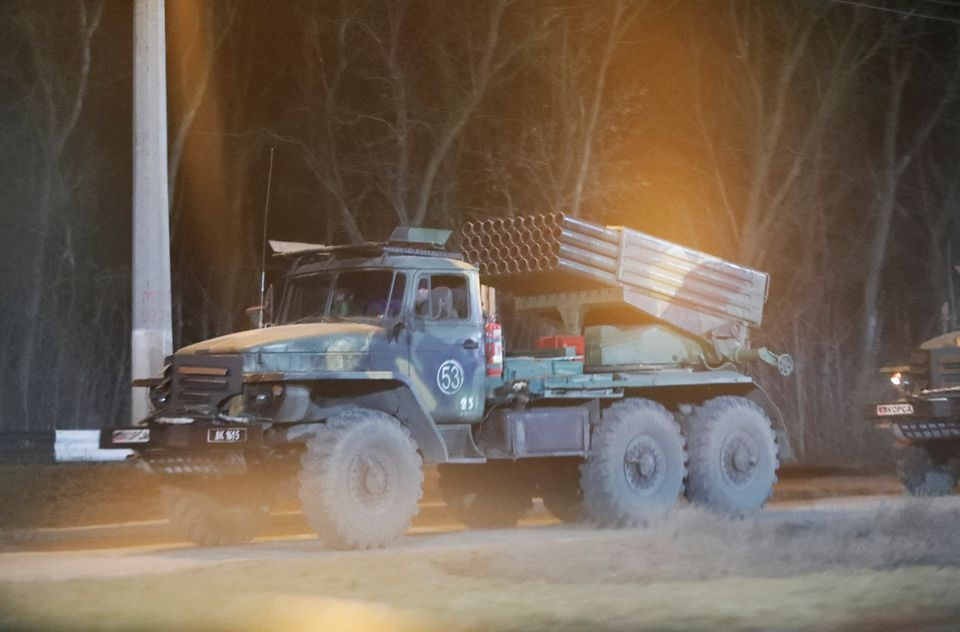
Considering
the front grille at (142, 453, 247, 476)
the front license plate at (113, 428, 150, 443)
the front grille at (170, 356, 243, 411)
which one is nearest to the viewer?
the front grille at (142, 453, 247, 476)

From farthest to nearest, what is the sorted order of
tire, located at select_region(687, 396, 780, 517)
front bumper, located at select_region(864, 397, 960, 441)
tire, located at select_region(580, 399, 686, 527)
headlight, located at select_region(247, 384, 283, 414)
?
front bumper, located at select_region(864, 397, 960, 441)
tire, located at select_region(687, 396, 780, 517)
tire, located at select_region(580, 399, 686, 527)
headlight, located at select_region(247, 384, 283, 414)

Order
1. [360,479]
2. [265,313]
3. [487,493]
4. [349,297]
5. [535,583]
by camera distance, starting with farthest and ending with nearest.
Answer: [487,493] → [265,313] → [349,297] → [360,479] → [535,583]

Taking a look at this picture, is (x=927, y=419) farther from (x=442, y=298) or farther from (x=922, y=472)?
(x=442, y=298)

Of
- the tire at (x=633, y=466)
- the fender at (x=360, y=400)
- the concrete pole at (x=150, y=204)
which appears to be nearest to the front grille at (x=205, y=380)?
the fender at (x=360, y=400)

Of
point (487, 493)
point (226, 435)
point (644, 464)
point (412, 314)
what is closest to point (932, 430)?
point (644, 464)

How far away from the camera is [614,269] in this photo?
50.5ft

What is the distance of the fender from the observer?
41.0 ft

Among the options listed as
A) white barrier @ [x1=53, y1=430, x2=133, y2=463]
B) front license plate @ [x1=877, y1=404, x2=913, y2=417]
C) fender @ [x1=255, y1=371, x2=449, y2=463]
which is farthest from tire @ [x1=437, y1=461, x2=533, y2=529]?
front license plate @ [x1=877, y1=404, x2=913, y2=417]

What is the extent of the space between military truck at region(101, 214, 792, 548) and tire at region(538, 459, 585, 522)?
0.03m

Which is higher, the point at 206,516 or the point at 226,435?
the point at 226,435

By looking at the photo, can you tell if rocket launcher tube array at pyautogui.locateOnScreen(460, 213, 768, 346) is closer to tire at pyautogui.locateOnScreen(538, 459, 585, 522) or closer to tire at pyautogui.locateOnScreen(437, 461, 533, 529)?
tire at pyautogui.locateOnScreen(538, 459, 585, 522)

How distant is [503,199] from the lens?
92.1 ft

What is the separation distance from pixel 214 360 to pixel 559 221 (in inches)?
171

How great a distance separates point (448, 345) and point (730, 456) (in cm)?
431
